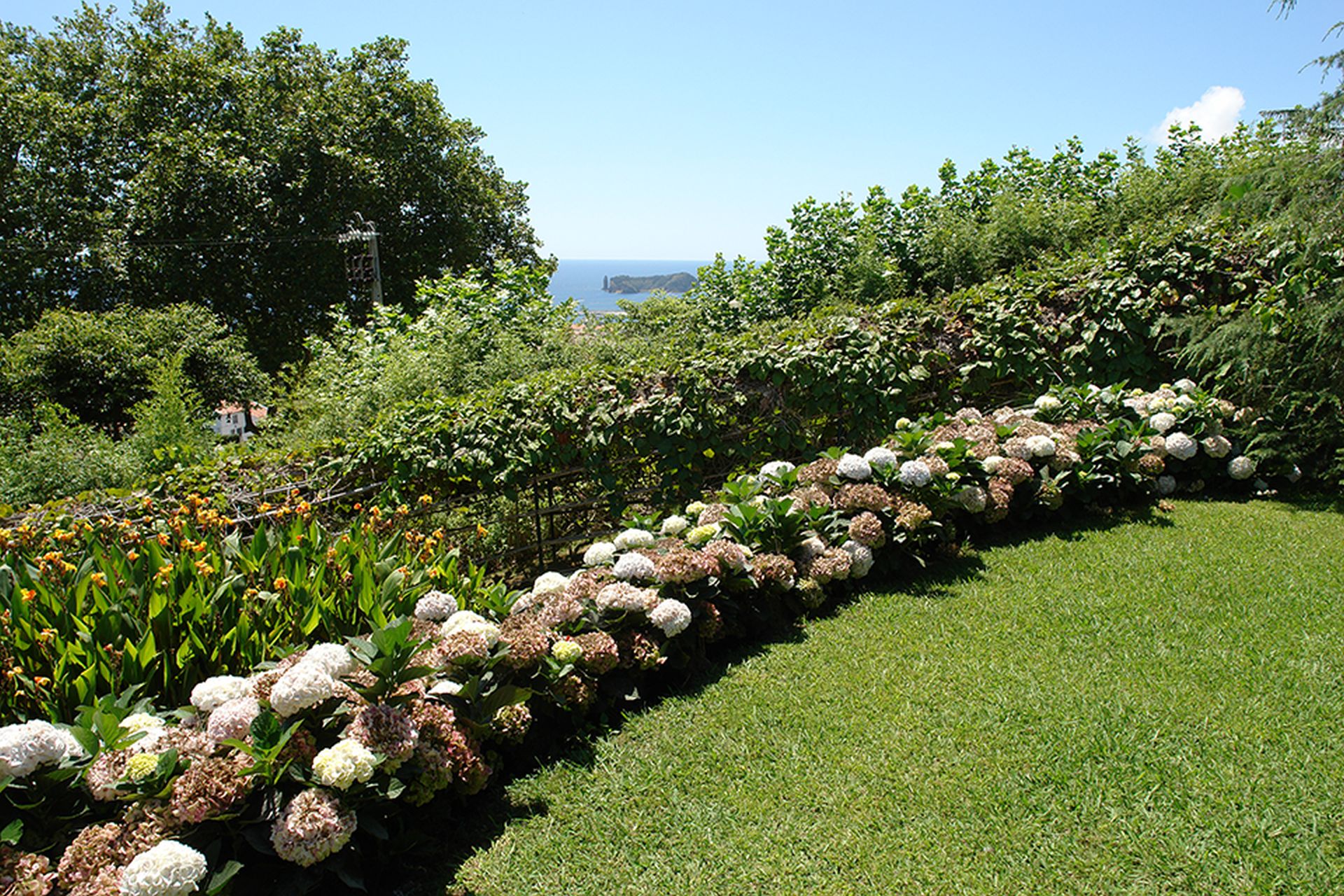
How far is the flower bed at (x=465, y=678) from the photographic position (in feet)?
6.39

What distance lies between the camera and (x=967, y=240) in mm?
8695

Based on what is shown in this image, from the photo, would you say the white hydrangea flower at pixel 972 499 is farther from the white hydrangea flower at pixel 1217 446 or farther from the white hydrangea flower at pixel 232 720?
the white hydrangea flower at pixel 232 720

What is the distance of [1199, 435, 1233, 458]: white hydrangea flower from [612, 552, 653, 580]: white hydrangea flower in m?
3.81

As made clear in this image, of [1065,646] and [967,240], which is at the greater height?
[967,240]

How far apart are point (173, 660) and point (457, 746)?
1.08 meters

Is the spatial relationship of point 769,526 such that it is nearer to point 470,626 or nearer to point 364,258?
point 470,626

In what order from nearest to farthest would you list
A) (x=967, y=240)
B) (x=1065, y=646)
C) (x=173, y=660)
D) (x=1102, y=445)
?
(x=173, y=660)
(x=1065, y=646)
(x=1102, y=445)
(x=967, y=240)

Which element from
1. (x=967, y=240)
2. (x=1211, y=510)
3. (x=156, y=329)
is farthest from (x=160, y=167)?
(x=1211, y=510)

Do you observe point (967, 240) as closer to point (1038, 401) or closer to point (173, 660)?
point (1038, 401)

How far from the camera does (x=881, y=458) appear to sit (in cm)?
432

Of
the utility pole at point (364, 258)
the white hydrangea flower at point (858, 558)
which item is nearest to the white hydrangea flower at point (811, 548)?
the white hydrangea flower at point (858, 558)

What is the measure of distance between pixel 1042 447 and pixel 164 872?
4.27 metres

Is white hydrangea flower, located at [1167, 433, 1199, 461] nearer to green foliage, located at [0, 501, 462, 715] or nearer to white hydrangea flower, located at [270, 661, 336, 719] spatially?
green foliage, located at [0, 501, 462, 715]

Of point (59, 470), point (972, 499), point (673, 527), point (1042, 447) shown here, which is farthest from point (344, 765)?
point (59, 470)
